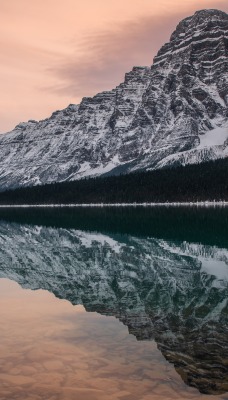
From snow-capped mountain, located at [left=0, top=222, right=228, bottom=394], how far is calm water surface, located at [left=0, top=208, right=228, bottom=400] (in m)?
0.05

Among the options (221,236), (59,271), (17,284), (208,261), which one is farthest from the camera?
(221,236)

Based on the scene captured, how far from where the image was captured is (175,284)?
93.2 ft

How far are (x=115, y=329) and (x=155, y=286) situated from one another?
9.93 m

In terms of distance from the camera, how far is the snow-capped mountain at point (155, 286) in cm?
1538

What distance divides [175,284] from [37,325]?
11008 mm

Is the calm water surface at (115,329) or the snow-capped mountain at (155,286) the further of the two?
the snow-capped mountain at (155,286)

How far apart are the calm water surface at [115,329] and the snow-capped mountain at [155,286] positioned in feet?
0.16

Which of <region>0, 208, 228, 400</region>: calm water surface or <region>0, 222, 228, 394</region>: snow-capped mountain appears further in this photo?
<region>0, 222, 228, 394</region>: snow-capped mountain

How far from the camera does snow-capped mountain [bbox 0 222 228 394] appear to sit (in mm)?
15375

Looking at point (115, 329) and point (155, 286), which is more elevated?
point (115, 329)

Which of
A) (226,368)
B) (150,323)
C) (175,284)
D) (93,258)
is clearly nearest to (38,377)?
(226,368)

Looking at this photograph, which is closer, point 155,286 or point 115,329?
point 115,329

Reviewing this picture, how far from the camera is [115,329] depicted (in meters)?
18.4

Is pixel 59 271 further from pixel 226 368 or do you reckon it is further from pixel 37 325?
pixel 226 368
